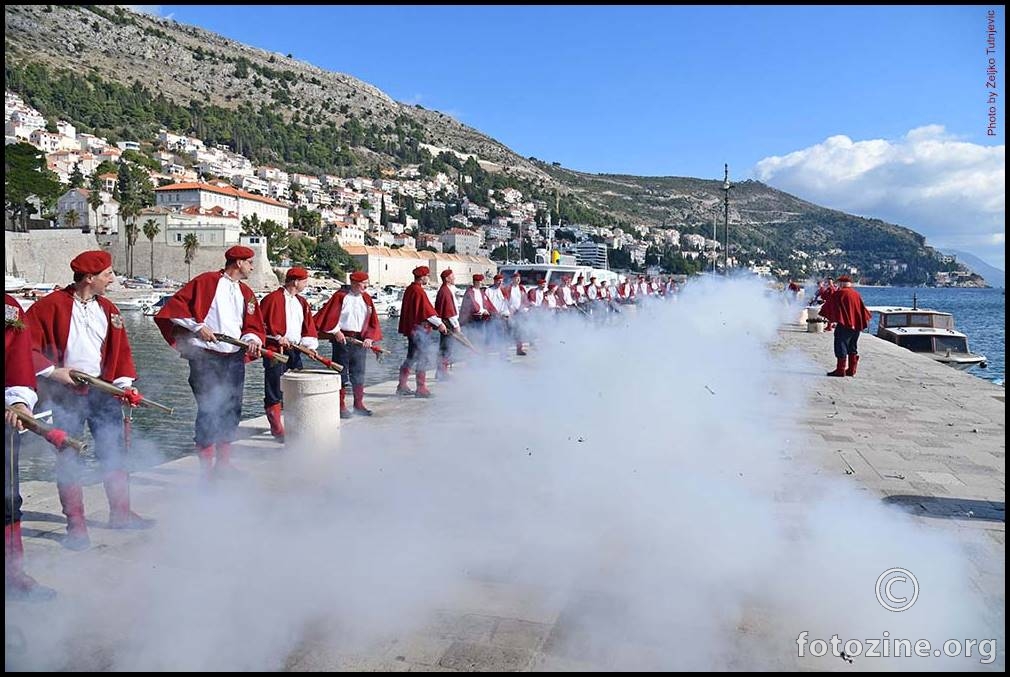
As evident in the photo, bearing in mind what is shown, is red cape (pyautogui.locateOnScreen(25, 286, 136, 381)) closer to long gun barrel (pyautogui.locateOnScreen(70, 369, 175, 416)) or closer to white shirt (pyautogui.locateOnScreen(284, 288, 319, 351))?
long gun barrel (pyautogui.locateOnScreen(70, 369, 175, 416))

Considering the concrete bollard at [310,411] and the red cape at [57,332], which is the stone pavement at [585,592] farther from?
the red cape at [57,332]

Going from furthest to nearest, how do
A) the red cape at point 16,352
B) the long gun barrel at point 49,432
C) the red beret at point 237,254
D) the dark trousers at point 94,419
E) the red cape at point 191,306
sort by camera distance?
the red beret at point 237,254 < the red cape at point 191,306 < the dark trousers at point 94,419 < the red cape at point 16,352 < the long gun barrel at point 49,432

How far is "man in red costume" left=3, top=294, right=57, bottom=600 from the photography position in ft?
14.0

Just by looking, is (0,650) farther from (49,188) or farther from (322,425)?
(49,188)

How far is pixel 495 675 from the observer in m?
3.44

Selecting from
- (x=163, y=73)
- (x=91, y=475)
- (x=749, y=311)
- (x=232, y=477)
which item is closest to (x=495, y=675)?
(x=232, y=477)

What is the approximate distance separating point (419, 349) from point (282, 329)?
3752 millimetres

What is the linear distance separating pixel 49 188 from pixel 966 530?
96226 mm

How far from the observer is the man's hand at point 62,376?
4957mm

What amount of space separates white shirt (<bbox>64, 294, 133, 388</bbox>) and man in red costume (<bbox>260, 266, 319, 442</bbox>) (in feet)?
8.34

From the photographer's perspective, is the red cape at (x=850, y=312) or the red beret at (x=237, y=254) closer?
the red beret at (x=237, y=254)

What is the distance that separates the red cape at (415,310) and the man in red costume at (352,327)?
100 centimetres

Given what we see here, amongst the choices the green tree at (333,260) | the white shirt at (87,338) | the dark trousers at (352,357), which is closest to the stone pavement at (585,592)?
the dark trousers at (352,357)

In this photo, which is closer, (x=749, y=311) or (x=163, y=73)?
(x=749, y=311)
